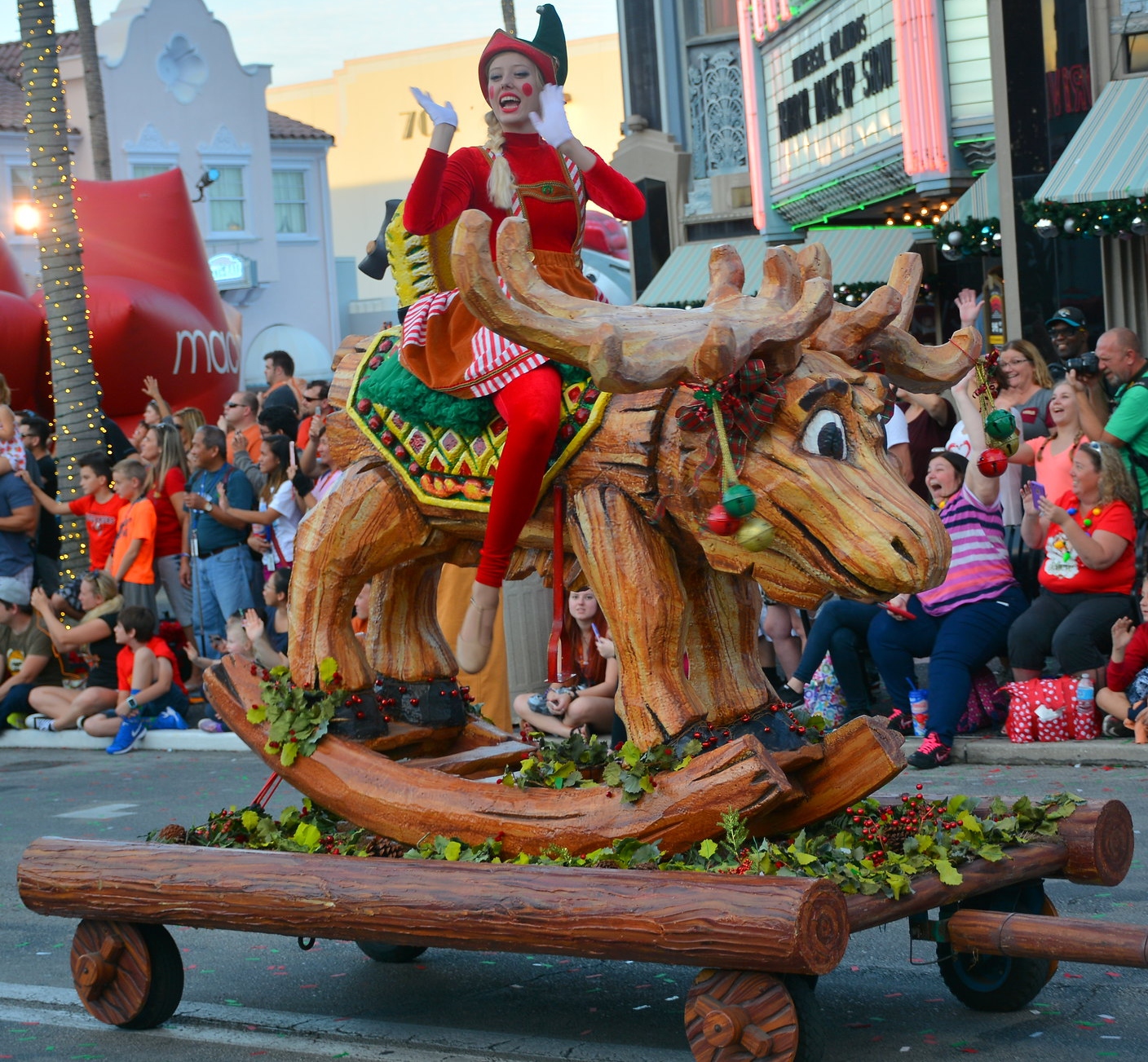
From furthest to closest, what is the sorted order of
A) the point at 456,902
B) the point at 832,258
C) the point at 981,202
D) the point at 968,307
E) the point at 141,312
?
the point at 141,312 → the point at 832,258 → the point at 981,202 → the point at 968,307 → the point at 456,902

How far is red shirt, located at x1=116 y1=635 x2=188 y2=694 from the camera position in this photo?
1033 centimetres

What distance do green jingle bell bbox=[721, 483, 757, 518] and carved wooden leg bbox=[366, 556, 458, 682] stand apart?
1478 mm

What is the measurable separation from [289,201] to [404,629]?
105ft

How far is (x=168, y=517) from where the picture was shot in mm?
11344

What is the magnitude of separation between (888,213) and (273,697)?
552 inches

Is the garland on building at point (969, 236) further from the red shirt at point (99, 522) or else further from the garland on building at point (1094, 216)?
the red shirt at point (99, 522)

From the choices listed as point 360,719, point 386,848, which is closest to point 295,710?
point 360,719

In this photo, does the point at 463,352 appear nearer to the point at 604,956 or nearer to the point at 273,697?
the point at 273,697

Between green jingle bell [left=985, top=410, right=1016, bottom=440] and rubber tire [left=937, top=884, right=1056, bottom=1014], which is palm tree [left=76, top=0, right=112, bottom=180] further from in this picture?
rubber tire [left=937, top=884, right=1056, bottom=1014]

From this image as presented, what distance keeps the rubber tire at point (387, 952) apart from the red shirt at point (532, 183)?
2.16 meters

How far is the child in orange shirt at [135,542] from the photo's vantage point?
35.9 feet

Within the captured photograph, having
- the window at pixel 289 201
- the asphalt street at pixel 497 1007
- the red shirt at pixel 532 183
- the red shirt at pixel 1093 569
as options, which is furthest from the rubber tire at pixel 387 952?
the window at pixel 289 201

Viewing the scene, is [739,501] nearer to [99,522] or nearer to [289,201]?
[99,522]

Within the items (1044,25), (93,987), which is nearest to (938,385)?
(93,987)
